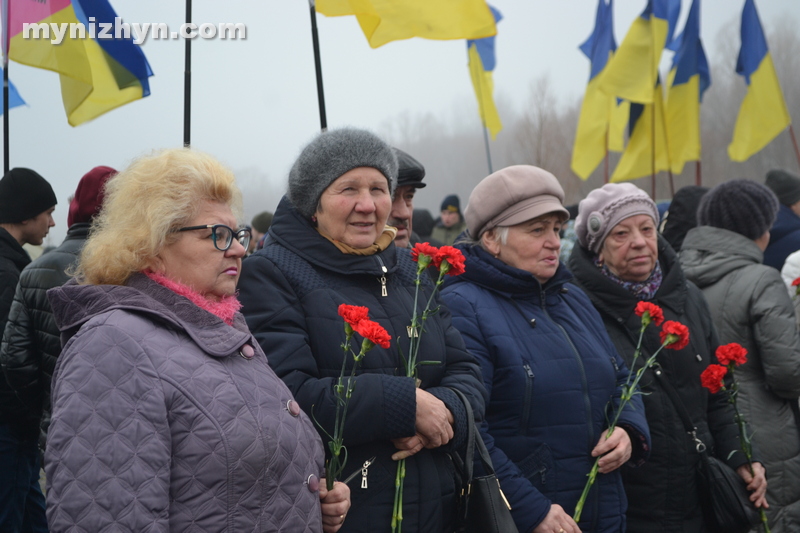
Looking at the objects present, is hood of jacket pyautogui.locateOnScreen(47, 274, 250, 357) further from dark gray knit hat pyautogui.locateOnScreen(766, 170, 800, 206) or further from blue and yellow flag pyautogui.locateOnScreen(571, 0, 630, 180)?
blue and yellow flag pyautogui.locateOnScreen(571, 0, 630, 180)

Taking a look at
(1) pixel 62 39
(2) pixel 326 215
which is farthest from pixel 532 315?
(1) pixel 62 39

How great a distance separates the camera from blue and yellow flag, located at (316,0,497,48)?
4539mm

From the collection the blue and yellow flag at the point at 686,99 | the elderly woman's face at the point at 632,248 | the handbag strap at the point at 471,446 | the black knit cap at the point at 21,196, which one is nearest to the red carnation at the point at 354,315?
the handbag strap at the point at 471,446

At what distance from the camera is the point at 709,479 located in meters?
3.50

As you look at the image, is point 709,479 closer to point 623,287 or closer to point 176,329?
point 623,287

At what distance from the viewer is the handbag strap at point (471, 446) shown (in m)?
2.61

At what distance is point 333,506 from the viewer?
225 centimetres

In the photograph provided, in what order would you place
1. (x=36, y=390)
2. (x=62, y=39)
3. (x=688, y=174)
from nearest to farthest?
(x=36, y=390) < (x=62, y=39) < (x=688, y=174)

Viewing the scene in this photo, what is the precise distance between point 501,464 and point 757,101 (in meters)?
8.57

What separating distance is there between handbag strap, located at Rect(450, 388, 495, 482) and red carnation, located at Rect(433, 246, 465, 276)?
42 cm

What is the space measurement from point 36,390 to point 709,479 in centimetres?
336

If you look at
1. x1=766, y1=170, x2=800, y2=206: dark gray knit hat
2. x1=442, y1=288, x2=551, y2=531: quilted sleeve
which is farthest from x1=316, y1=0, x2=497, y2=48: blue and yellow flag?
x1=766, y1=170, x2=800, y2=206: dark gray knit hat

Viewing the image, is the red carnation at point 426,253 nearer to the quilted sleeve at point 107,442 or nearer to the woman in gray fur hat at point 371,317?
the woman in gray fur hat at point 371,317

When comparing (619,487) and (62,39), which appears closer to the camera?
(619,487)
